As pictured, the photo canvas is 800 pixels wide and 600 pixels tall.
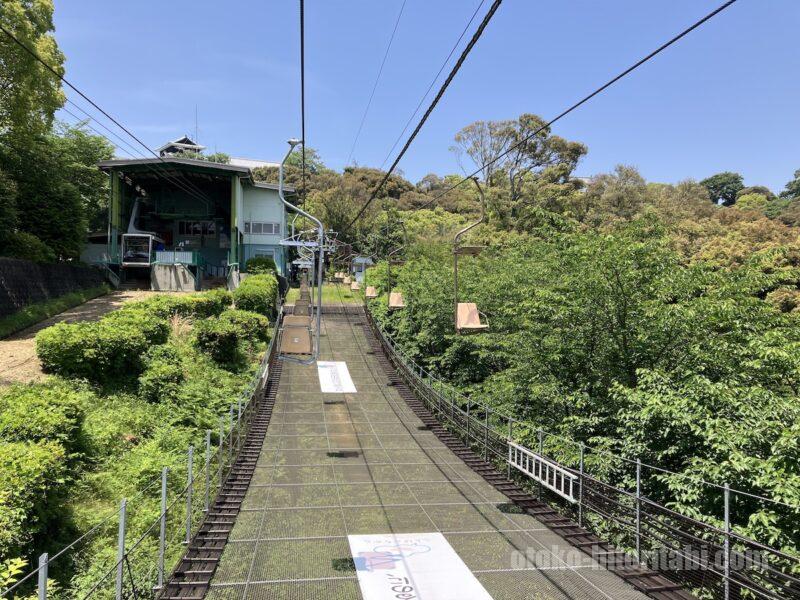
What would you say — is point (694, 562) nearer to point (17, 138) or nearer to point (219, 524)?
point (219, 524)

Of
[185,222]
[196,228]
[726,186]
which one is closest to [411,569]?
[196,228]

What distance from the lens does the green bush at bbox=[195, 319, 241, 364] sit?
1747 centimetres

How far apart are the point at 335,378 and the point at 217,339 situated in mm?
5380

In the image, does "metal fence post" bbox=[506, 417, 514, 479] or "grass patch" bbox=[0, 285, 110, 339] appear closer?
"metal fence post" bbox=[506, 417, 514, 479]

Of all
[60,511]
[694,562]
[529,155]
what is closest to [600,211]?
[529,155]

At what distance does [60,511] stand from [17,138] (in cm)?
1897

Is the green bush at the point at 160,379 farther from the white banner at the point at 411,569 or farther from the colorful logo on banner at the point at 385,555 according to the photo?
the colorful logo on banner at the point at 385,555

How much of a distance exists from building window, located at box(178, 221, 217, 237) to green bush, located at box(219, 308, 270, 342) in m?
18.3

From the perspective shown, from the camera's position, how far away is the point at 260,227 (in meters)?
36.6

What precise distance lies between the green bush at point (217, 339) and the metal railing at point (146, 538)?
22.9ft

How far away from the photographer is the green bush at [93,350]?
40.1ft

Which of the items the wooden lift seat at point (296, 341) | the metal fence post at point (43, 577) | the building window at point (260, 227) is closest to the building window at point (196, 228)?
the building window at point (260, 227)

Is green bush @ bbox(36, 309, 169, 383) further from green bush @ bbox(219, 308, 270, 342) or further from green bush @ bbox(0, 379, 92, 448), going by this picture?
green bush @ bbox(219, 308, 270, 342)

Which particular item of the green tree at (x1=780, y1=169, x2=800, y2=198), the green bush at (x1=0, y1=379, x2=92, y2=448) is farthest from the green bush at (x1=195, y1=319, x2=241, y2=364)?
the green tree at (x1=780, y1=169, x2=800, y2=198)
